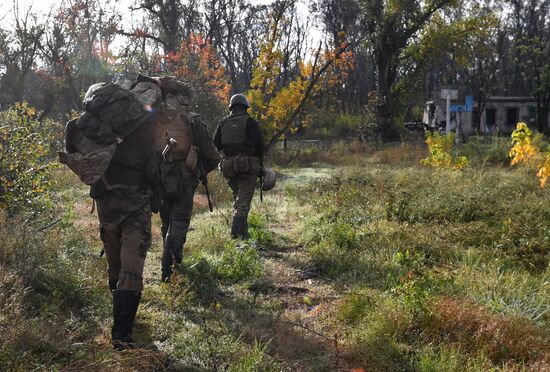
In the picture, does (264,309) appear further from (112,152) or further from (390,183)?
(390,183)

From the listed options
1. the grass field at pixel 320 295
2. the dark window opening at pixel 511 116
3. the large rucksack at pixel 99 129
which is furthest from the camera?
the dark window opening at pixel 511 116

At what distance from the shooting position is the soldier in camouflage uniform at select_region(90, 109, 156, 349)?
328 cm

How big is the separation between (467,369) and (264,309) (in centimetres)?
165

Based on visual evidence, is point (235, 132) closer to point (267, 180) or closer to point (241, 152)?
point (241, 152)

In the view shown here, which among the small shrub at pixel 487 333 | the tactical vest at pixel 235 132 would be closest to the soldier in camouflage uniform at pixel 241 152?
the tactical vest at pixel 235 132

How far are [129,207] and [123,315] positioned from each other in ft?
2.26

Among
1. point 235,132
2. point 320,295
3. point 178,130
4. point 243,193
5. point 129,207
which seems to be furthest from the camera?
point 243,193

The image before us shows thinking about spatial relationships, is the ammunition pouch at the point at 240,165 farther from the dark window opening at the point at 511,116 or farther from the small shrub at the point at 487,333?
the dark window opening at the point at 511,116

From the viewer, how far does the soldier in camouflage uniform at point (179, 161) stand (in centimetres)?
462

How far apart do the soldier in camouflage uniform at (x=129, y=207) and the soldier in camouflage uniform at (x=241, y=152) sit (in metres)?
2.68

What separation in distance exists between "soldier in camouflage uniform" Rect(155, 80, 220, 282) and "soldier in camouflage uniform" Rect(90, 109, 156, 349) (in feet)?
3.48

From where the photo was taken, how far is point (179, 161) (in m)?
4.74

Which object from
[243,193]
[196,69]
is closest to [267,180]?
[243,193]

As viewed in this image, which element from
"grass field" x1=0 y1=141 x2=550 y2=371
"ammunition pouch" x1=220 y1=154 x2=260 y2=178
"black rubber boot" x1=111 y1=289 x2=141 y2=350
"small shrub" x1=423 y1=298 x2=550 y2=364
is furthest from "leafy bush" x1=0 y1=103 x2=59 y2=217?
"small shrub" x1=423 y1=298 x2=550 y2=364
